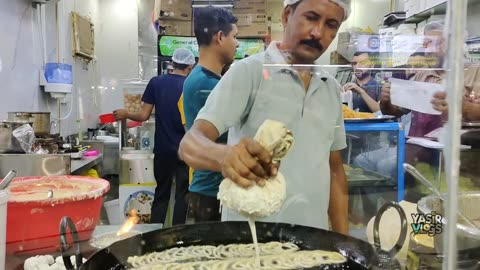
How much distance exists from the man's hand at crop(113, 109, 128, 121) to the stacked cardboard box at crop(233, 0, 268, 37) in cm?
40

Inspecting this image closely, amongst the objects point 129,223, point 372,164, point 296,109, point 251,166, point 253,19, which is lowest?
point 129,223

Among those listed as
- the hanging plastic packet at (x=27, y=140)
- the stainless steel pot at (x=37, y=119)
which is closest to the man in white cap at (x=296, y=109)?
the hanging plastic packet at (x=27, y=140)

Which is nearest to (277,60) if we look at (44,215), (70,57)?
(44,215)

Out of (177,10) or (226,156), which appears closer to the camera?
(226,156)

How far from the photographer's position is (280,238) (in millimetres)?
958

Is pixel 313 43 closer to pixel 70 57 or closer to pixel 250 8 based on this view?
pixel 250 8

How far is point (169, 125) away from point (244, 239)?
0.38 metres

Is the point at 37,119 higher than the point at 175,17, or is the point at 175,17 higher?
the point at 175,17

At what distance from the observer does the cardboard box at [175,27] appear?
42.1 inches

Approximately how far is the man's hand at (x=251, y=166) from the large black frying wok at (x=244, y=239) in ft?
0.82

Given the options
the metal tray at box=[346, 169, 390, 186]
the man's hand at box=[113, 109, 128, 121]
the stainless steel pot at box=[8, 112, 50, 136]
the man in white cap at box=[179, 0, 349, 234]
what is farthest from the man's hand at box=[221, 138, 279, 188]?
the stainless steel pot at box=[8, 112, 50, 136]

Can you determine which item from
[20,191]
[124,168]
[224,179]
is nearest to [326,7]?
[224,179]

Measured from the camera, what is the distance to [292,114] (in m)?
1.08

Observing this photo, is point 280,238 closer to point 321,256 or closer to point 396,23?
point 321,256
